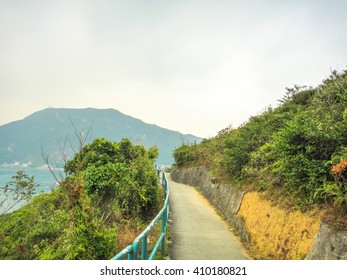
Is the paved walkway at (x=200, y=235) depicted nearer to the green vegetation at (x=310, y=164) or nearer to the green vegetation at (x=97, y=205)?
the green vegetation at (x=97, y=205)

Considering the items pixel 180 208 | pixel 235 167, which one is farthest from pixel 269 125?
pixel 180 208

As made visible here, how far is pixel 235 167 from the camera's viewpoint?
1241 cm

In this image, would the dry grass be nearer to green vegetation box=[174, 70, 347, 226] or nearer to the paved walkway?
green vegetation box=[174, 70, 347, 226]

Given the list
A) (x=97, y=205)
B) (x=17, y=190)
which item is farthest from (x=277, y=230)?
(x=17, y=190)

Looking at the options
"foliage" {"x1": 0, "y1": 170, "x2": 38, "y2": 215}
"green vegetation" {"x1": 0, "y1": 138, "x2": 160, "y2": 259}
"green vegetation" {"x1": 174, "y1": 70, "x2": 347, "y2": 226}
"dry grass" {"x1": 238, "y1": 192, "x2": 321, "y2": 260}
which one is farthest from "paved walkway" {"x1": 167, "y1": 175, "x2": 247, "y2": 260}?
"foliage" {"x1": 0, "y1": 170, "x2": 38, "y2": 215}

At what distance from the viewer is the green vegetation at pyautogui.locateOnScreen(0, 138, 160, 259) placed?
8885 mm

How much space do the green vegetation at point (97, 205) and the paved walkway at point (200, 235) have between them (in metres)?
1.45

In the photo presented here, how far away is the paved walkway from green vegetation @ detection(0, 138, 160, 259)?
145 cm

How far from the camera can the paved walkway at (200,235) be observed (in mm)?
7316

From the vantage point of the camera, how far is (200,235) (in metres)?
9.12

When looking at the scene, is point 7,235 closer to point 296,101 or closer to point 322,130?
point 322,130

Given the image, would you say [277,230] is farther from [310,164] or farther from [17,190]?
[17,190]

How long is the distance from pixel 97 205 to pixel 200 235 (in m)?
4.21
